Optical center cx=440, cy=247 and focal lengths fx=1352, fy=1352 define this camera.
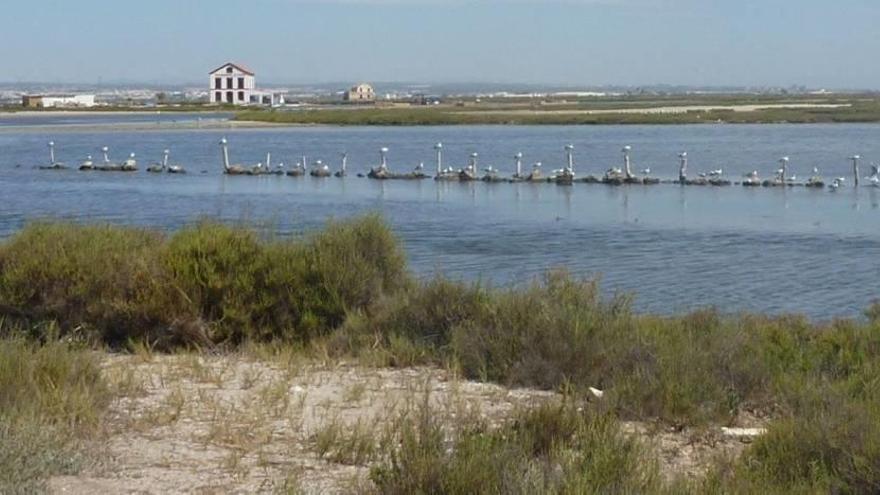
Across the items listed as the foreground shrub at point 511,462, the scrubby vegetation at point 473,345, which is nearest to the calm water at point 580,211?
the scrubby vegetation at point 473,345

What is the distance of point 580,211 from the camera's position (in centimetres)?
3941

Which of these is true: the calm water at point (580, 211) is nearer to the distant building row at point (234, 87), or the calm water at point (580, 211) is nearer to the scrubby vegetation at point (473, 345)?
the scrubby vegetation at point (473, 345)

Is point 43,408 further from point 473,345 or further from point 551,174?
point 551,174

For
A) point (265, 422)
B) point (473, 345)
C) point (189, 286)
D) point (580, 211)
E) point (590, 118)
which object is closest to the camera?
point (265, 422)

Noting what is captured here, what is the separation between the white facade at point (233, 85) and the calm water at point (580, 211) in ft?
327

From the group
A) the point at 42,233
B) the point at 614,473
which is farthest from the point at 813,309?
the point at 614,473

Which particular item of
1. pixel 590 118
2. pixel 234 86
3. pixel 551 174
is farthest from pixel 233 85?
pixel 551 174

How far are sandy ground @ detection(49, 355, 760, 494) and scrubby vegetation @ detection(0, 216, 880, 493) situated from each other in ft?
0.96

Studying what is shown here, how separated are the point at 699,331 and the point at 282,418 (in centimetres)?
436

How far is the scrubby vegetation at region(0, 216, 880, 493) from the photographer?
7352 millimetres

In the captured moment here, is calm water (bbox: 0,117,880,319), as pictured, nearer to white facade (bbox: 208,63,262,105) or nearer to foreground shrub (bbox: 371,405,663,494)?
foreground shrub (bbox: 371,405,663,494)

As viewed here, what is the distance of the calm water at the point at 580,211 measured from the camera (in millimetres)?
24922

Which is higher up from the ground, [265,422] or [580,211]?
[265,422]

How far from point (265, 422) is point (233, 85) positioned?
572ft
